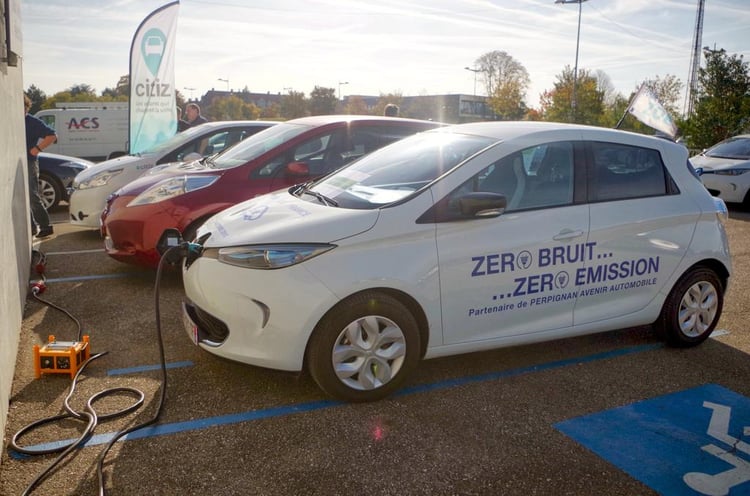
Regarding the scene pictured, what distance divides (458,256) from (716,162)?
12.0m

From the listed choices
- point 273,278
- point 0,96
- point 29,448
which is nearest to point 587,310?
point 273,278

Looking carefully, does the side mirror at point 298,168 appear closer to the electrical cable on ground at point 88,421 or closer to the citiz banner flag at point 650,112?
the electrical cable on ground at point 88,421

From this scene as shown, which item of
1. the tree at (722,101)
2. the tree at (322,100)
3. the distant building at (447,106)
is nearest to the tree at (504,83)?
the distant building at (447,106)

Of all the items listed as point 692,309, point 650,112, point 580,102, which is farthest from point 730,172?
point 580,102

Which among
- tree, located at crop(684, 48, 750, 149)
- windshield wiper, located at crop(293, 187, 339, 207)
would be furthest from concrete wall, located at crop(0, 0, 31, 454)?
tree, located at crop(684, 48, 750, 149)

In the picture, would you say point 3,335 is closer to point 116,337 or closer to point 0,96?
point 116,337

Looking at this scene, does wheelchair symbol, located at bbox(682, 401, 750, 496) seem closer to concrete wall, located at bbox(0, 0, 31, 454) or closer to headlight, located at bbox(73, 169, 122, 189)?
concrete wall, located at bbox(0, 0, 31, 454)

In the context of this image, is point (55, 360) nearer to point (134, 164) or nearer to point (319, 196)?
point (319, 196)

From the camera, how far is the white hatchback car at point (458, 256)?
11.3ft

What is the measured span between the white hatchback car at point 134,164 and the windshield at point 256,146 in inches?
35.0

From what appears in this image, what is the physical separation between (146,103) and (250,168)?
583 cm

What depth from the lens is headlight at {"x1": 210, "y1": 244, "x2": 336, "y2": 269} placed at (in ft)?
11.2

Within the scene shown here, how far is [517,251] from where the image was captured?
12.6 feet

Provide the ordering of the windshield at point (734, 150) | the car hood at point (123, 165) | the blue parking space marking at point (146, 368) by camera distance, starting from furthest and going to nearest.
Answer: the windshield at point (734, 150) < the car hood at point (123, 165) < the blue parking space marking at point (146, 368)
